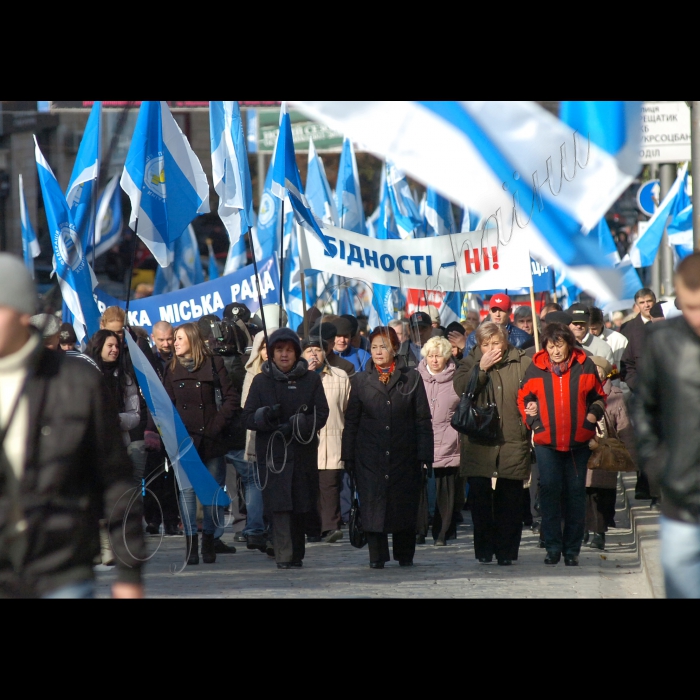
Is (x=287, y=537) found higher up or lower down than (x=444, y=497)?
lower down

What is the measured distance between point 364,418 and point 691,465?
5.31 m

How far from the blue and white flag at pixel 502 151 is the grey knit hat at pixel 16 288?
236cm

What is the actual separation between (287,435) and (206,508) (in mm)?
1021

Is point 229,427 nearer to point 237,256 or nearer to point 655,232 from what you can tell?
point 237,256

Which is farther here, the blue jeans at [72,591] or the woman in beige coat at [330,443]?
the woman in beige coat at [330,443]

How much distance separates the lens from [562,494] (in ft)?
30.0

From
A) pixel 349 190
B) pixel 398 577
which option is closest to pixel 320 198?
pixel 349 190

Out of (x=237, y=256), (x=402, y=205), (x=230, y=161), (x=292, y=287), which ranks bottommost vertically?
(x=292, y=287)

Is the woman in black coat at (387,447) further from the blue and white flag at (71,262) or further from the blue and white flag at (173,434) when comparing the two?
the blue and white flag at (71,262)

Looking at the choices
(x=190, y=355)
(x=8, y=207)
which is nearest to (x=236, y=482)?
(x=190, y=355)

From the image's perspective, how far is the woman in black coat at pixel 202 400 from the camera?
9.76m

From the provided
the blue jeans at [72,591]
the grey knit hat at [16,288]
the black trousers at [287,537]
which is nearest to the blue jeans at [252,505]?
the black trousers at [287,537]

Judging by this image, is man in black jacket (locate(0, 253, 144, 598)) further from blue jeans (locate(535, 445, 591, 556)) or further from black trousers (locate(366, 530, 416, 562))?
blue jeans (locate(535, 445, 591, 556))

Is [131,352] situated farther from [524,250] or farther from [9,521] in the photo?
[9,521]
